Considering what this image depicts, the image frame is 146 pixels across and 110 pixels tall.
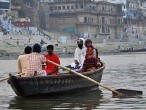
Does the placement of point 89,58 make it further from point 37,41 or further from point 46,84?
point 37,41

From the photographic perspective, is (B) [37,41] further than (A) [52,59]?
Yes

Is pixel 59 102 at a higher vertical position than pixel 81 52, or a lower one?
lower

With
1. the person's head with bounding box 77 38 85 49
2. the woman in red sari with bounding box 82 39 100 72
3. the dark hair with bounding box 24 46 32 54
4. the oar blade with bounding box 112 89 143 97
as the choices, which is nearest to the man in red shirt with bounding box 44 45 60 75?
the dark hair with bounding box 24 46 32 54

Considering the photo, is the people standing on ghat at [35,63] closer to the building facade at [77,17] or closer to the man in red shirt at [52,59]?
the man in red shirt at [52,59]

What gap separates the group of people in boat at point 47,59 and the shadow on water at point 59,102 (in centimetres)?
83

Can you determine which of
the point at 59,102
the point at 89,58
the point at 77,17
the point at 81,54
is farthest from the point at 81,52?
the point at 77,17

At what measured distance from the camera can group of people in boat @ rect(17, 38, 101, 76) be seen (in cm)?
1528

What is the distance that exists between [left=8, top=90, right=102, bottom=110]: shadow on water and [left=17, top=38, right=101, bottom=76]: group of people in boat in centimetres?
83

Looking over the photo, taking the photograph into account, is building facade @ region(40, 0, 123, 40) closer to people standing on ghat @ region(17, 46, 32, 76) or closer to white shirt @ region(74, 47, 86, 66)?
white shirt @ region(74, 47, 86, 66)

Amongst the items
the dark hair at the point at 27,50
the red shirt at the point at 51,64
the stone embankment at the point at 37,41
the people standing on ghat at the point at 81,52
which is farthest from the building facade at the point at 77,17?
the dark hair at the point at 27,50

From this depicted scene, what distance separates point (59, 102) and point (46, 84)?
0.81 metres

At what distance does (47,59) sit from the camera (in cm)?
1605

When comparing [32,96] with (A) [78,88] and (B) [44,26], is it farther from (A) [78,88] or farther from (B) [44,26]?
(B) [44,26]

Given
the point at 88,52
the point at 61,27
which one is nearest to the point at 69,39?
the point at 61,27
